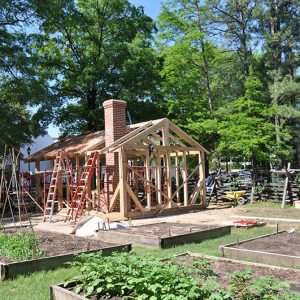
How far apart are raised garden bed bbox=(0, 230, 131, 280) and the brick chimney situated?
5.89 meters

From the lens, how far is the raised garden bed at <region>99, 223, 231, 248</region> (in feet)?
27.0

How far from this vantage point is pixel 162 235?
871cm

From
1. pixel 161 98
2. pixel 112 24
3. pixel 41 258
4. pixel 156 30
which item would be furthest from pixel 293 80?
pixel 41 258

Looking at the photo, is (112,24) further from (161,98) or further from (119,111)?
(119,111)

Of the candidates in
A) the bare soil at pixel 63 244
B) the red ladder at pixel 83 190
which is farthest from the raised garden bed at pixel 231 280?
the red ladder at pixel 83 190

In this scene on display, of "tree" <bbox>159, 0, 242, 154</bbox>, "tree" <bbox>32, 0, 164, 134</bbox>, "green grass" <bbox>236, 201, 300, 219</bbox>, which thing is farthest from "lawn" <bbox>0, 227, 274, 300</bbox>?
"tree" <bbox>32, 0, 164, 134</bbox>

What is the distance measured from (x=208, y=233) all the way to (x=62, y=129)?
20513 millimetres

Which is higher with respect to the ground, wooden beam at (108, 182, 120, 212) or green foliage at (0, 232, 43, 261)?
wooden beam at (108, 182, 120, 212)

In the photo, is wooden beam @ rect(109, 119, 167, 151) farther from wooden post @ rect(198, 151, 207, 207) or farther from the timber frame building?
wooden post @ rect(198, 151, 207, 207)

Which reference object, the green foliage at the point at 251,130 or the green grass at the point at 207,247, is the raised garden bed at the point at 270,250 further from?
the green foliage at the point at 251,130

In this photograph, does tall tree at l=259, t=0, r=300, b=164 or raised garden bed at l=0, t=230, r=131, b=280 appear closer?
raised garden bed at l=0, t=230, r=131, b=280

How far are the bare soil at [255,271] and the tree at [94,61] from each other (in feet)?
61.9

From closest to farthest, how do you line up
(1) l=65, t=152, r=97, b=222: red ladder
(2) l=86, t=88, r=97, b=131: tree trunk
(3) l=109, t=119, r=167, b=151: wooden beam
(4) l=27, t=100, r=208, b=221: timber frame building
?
1. (1) l=65, t=152, r=97, b=222: red ladder
2. (3) l=109, t=119, r=167, b=151: wooden beam
3. (4) l=27, t=100, r=208, b=221: timber frame building
4. (2) l=86, t=88, r=97, b=131: tree trunk

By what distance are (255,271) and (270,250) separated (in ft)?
4.74
